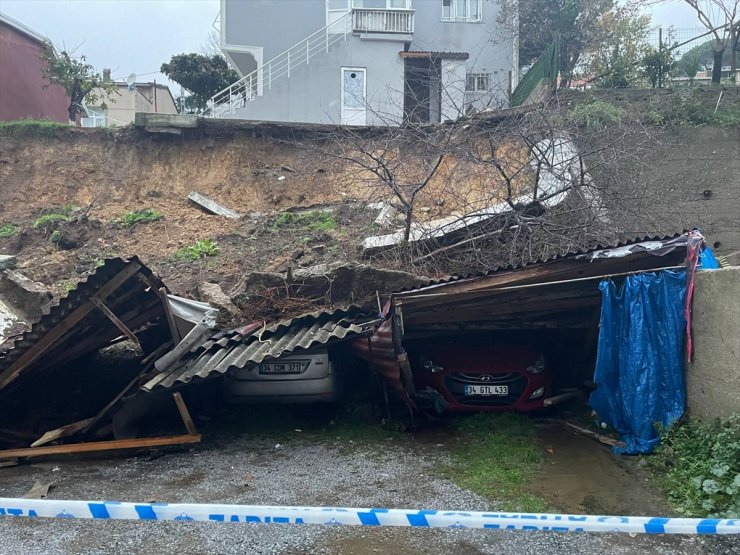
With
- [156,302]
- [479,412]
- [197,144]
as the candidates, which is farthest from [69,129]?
[479,412]

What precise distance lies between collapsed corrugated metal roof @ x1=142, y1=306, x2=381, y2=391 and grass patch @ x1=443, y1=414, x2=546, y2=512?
5.37 feet

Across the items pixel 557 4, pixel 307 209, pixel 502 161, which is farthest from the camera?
pixel 557 4

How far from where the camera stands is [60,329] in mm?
6227

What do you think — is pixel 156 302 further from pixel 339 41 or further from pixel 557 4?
pixel 557 4

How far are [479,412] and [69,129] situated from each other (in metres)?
14.1

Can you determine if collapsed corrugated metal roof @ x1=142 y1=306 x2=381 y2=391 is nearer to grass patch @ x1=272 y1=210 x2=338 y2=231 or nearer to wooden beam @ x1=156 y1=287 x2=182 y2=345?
wooden beam @ x1=156 y1=287 x2=182 y2=345

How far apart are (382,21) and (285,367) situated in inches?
631

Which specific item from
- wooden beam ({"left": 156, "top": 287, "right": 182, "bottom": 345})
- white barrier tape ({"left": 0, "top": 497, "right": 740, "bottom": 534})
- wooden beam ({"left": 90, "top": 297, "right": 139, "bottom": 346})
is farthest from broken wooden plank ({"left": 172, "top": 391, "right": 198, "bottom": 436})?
white barrier tape ({"left": 0, "top": 497, "right": 740, "bottom": 534})

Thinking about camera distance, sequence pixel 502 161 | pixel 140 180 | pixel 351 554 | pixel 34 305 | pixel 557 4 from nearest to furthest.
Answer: pixel 351 554 < pixel 502 161 < pixel 34 305 < pixel 140 180 < pixel 557 4

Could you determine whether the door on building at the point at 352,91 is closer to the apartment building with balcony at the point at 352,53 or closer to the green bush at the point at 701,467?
the apartment building with balcony at the point at 352,53

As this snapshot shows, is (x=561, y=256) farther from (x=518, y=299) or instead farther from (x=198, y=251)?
(x=198, y=251)

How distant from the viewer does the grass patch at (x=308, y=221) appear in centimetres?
1223

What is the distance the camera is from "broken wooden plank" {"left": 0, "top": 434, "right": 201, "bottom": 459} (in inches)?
237

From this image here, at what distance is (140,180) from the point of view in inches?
623
